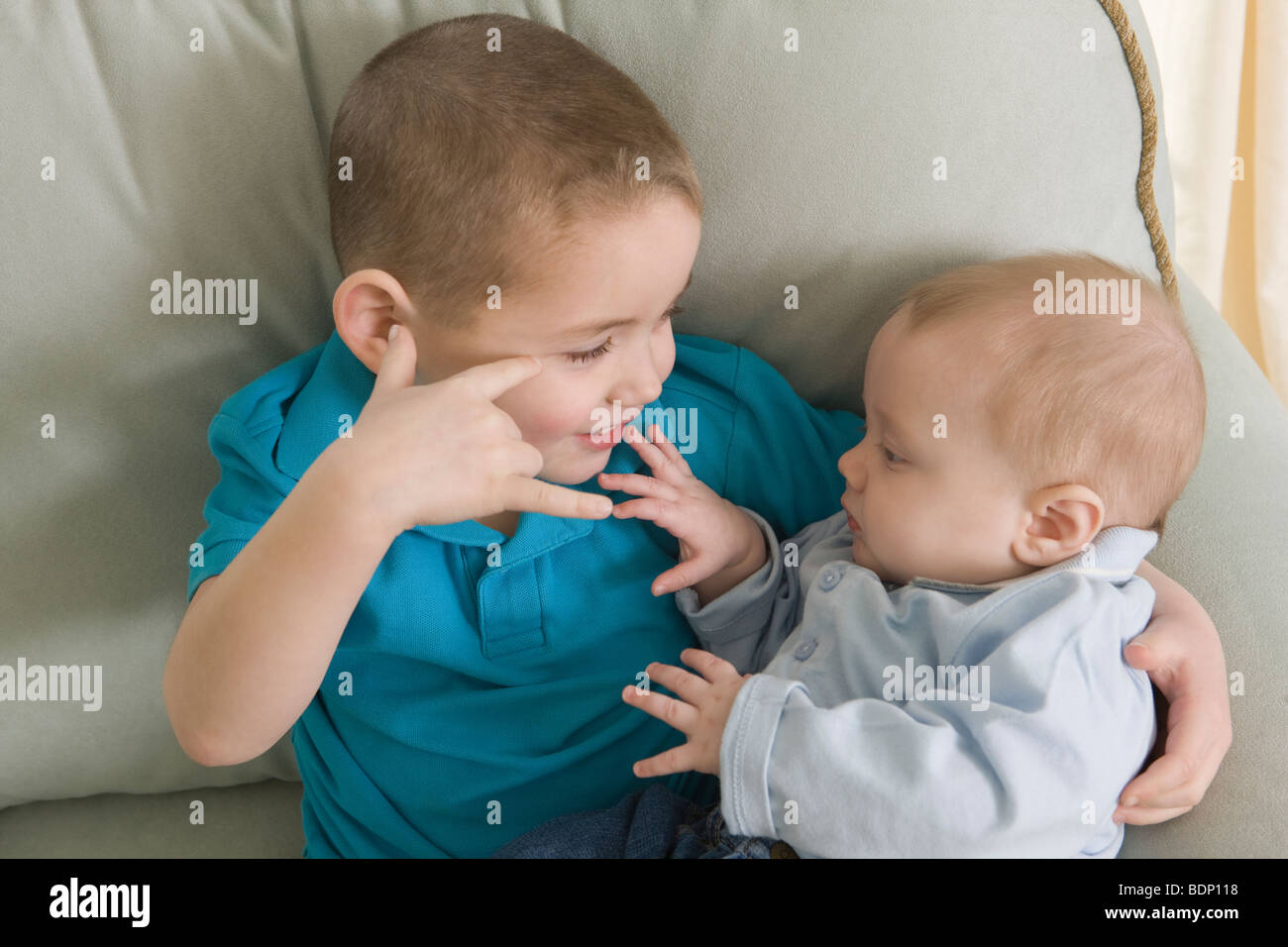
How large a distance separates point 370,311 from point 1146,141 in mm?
780

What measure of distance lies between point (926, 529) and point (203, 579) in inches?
23.9

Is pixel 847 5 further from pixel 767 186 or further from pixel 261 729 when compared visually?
pixel 261 729

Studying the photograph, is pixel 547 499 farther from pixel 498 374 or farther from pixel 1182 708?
pixel 1182 708

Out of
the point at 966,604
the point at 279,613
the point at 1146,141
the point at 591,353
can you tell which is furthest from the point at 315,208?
the point at 1146,141

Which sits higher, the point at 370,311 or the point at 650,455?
the point at 370,311

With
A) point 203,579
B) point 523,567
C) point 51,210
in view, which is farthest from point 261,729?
point 51,210

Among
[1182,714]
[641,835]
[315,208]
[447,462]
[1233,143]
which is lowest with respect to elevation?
[641,835]

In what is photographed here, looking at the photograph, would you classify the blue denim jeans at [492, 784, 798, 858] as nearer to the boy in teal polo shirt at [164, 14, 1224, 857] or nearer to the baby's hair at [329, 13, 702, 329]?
the boy in teal polo shirt at [164, 14, 1224, 857]

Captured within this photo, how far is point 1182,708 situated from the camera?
84 centimetres

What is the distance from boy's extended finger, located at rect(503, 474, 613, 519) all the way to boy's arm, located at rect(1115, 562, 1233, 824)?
442mm

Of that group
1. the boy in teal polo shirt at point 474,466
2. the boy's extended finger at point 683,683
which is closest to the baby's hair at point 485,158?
the boy in teal polo shirt at point 474,466

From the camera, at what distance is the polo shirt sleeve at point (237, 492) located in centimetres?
89

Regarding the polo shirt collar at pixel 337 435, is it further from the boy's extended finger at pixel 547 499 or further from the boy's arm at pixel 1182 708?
→ the boy's arm at pixel 1182 708

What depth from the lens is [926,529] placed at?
0.90 meters
